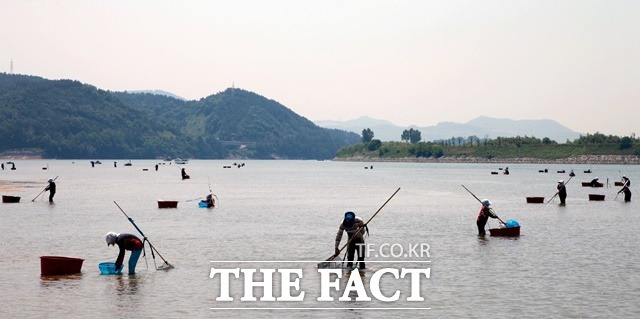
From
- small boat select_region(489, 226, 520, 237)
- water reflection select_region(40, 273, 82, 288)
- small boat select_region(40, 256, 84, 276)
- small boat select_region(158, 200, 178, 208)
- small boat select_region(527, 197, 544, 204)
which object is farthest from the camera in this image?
small boat select_region(527, 197, 544, 204)

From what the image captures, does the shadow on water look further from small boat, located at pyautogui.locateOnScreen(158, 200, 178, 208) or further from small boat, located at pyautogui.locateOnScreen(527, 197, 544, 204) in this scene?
small boat, located at pyautogui.locateOnScreen(527, 197, 544, 204)

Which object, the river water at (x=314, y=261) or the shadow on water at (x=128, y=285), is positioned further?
the shadow on water at (x=128, y=285)

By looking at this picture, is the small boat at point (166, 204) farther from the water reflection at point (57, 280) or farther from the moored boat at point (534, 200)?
the water reflection at point (57, 280)

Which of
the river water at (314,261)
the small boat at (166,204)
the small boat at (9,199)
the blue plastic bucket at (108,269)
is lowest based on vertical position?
the river water at (314,261)

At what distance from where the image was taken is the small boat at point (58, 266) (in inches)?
1104

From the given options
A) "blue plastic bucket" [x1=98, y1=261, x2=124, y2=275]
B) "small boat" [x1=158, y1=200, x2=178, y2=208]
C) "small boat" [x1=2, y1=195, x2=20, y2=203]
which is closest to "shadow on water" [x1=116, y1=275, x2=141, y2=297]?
"blue plastic bucket" [x1=98, y1=261, x2=124, y2=275]

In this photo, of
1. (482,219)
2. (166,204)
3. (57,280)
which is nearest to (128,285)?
(57,280)

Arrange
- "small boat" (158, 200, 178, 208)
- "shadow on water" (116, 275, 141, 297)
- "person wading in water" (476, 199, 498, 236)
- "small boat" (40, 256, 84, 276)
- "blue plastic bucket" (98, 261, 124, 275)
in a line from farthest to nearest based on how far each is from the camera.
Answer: "small boat" (158, 200, 178, 208) < "person wading in water" (476, 199, 498, 236) < "blue plastic bucket" (98, 261, 124, 275) < "small boat" (40, 256, 84, 276) < "shadow on water" (116, 275, 141, 297)

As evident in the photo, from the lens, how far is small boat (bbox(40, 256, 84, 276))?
1104 inches

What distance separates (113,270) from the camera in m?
28.5

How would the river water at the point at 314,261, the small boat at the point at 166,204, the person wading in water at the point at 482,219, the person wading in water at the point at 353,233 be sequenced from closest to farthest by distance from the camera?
the river water at the point at 314,261 → the person wading in water at the point at 353,233 → the person wading in water at the point at 482,219 → the small boat at the point at 166,204

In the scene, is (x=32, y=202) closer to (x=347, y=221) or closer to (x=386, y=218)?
(x=386, y=218)

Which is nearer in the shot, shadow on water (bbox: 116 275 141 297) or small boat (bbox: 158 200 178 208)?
shadow on water (bbox: 116 275 141 297)

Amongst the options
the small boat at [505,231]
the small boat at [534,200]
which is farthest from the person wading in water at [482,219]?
the small boat at [534,200]
